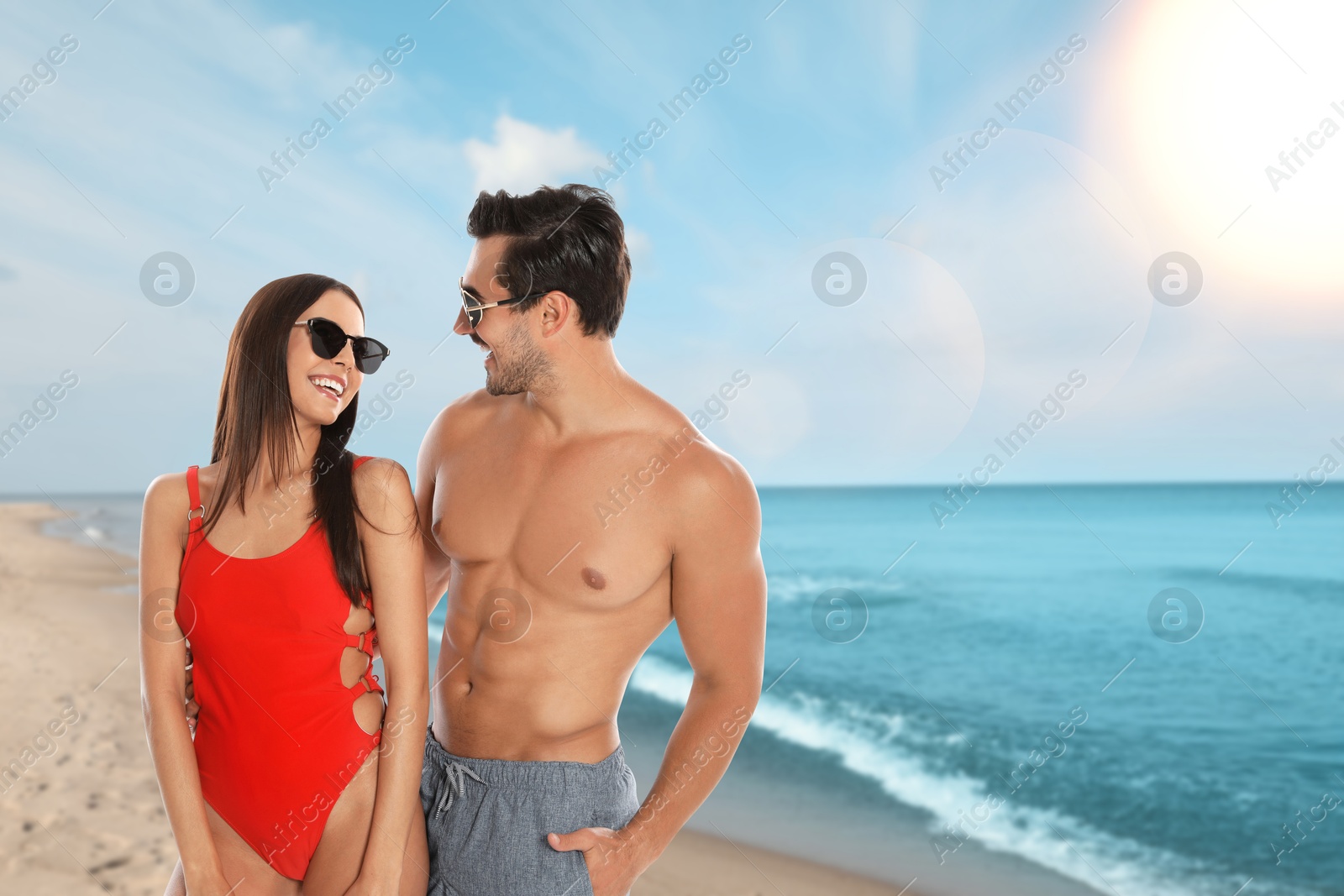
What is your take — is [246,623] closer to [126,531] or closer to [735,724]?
[735,724]

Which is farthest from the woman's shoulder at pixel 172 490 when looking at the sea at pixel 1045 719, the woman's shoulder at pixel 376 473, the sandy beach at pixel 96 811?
the sandy beach at pixel 96 811

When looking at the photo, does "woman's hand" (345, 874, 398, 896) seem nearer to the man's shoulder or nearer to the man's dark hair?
the man's shoulder

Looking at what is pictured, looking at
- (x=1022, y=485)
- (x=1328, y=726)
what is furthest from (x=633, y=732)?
(x=1022, y=485)

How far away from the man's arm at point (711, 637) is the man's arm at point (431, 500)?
2.47ft

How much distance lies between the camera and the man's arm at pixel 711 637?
228cm

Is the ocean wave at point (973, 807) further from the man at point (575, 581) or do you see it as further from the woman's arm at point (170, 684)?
the woman's arm at point (170, 684)

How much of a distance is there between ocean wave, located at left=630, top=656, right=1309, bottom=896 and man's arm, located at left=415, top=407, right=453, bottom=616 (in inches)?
200

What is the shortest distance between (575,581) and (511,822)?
61 cm

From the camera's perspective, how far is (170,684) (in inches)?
76.7

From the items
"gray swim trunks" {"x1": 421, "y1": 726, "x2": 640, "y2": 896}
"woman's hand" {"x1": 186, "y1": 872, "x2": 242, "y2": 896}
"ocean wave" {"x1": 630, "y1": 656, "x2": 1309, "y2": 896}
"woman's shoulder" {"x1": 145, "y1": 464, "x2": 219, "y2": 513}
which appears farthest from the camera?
"ocean wave" {"x1": 630, "y1": 656, "x2": 1309, "y2": 896}

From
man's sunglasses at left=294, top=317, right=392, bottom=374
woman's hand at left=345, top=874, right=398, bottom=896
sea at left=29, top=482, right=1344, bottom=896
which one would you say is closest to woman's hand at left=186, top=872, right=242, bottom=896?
woman's hand at left=345, top=874, right=398, bottom=896

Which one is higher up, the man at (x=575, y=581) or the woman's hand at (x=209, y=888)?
the man at (x=575, y=581)

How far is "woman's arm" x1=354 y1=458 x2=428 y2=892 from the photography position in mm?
1909

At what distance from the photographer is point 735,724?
2.32 m
